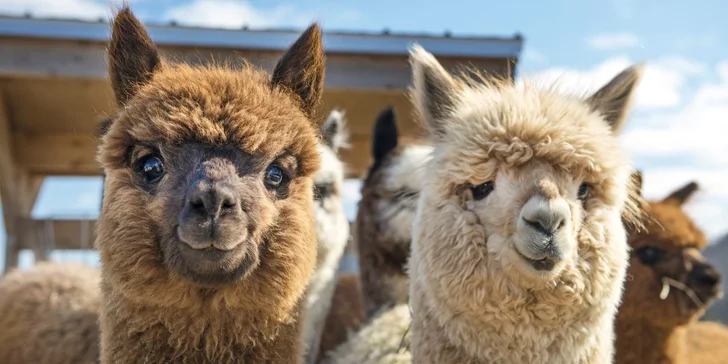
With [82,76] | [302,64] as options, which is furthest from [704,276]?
[82,76]

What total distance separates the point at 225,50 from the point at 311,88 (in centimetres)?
403

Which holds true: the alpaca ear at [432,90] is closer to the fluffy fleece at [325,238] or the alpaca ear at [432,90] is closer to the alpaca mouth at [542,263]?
the alpaca mouth at [542,263]

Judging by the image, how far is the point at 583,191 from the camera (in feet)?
9.43

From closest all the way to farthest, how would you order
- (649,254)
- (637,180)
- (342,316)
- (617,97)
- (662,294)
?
1. (617,97)
2. (637,180)
3. (662,294)
4. (649,254)
5. (342,316)

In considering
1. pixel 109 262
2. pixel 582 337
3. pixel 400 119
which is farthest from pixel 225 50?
pixel 582 337

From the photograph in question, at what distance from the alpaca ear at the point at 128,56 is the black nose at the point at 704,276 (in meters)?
3.64

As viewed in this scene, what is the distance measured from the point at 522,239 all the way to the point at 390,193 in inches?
81.9

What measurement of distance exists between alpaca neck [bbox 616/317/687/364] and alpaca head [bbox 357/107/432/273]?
1.52 meters

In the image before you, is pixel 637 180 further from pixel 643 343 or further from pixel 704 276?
pixel 643 343

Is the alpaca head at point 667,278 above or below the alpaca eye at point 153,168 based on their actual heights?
below

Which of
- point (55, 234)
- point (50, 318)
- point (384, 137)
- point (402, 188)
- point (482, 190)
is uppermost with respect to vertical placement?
point (384, 137)

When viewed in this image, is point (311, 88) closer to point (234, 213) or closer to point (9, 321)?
point (234, 213)

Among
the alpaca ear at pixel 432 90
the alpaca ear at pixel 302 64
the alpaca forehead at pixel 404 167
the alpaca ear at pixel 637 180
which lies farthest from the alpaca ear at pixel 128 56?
the alpaca ear at pixel 637 180

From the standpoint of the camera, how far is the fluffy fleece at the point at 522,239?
105 inches
